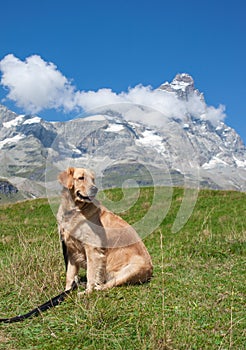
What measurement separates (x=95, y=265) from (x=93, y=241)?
0.48 metres

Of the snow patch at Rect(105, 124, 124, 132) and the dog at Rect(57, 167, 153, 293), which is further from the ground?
the snow patch at Rect(105, 124, 124, 132)

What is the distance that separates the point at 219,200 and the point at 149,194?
16.8 feet

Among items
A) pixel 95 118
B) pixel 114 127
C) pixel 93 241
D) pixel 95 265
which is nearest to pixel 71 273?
pixel 95 265

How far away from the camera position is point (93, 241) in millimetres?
8023

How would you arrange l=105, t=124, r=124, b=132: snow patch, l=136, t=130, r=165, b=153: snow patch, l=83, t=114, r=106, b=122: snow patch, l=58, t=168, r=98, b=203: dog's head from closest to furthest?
l=58, t=168, r=98, b=203: dog's head → l=83, t=114, r=106, b=122: snow patch → l=105, t=124, r=124, b=132: snow patch → l=136, t=130, r=165, b=153: snow patch

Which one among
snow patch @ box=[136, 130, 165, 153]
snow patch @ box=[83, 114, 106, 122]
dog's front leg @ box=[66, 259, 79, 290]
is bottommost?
dog's front leg @ box=[66, 259, 79, 290]

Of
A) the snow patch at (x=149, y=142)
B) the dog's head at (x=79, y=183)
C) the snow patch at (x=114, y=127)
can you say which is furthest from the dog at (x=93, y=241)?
the snow patch at (x=149, y=142)

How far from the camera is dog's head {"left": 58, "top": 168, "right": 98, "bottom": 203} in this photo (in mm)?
8055

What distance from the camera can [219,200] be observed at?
2659 cm

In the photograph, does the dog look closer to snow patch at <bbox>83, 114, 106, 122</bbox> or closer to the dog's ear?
the dog's ear

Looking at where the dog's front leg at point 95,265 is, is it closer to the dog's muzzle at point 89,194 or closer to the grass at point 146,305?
the grass at point 146,305

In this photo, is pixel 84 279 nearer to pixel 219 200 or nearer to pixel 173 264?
pixel 173 264

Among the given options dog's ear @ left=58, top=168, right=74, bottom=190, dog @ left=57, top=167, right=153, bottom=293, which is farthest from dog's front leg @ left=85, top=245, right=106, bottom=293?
dog's ear @ left=58, top=168, right=74, bottom=190

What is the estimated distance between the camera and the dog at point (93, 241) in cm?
802
